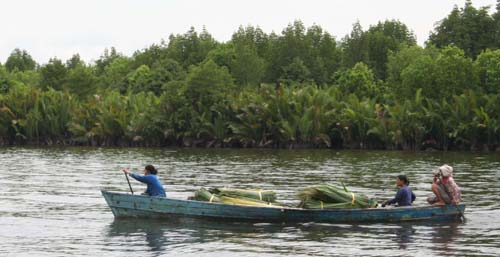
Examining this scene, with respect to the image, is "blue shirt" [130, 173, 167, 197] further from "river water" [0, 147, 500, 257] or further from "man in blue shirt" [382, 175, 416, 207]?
"man in blue shirt" [382, 175, 416, 207]

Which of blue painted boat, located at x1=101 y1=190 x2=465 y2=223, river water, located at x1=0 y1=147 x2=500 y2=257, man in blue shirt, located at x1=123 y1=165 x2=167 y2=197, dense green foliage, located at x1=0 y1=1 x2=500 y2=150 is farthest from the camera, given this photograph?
dense green foliage, located at x1=0 y1=1 x2=500 y2=150

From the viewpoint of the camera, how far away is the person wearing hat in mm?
29891

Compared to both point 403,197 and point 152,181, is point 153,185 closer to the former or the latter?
point 152,181

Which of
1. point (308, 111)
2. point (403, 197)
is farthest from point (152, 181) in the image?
point (308, 111)

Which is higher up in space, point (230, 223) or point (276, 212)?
point (276, 212)

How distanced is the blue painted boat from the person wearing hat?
0.26 metres

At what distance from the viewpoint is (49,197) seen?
129 feet

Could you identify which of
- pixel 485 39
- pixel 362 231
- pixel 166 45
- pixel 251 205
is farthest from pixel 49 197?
pixel 166 45

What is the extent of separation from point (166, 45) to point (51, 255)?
17152cm

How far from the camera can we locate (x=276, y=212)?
29219mm

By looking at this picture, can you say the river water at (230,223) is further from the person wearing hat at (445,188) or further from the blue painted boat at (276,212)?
the person wearing hat at (445,188)

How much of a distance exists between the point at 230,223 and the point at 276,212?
1.64 metres

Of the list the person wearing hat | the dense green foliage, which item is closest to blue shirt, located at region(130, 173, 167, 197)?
the person wearing hat

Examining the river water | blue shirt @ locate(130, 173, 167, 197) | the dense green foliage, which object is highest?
the dense green foliage
